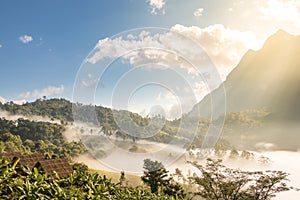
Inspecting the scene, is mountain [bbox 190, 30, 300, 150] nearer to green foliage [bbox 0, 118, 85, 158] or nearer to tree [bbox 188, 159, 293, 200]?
green foliage [bbox 0, 118, 85, 158]

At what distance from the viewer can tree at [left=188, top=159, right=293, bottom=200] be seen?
24750mm

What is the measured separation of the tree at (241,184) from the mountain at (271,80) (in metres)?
86.0

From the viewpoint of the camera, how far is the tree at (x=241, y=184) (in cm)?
2475

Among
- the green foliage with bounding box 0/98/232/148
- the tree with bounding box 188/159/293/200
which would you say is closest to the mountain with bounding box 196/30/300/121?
the tree with bounding box 188/159/293/200

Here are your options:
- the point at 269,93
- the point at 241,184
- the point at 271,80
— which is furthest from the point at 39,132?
the point at 271,80

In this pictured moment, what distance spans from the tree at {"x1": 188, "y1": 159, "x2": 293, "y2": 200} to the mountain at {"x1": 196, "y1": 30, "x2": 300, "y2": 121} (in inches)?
3384

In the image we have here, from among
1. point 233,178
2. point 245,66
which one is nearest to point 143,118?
point 233,178

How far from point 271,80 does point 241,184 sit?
4753 inches

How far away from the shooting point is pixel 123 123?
1137 centimetres

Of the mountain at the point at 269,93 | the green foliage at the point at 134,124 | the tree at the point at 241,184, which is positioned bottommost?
the tree at the point at 241,184

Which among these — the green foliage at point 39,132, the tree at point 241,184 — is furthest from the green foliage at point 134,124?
the green foliage at point 39,132

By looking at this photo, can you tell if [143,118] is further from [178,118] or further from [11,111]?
[11,111]

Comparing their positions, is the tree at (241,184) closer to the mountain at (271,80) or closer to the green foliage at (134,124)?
the green foliage at (134,124)

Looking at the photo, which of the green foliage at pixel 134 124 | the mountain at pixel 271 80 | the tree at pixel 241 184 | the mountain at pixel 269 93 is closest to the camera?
the green foliage at pixel 134 124
